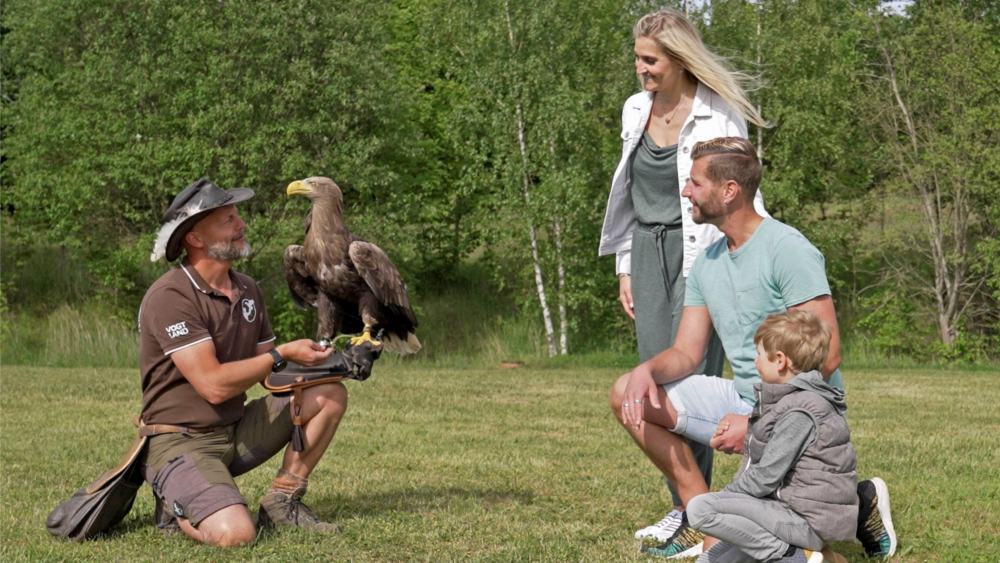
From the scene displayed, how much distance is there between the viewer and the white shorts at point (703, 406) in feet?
14.1

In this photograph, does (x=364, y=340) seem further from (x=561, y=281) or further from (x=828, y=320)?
(x=561, y=281)

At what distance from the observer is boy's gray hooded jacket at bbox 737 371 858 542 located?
3682 millimetres

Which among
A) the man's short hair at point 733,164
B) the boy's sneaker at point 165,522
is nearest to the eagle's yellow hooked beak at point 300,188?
the boy's sneaker at point 165,522

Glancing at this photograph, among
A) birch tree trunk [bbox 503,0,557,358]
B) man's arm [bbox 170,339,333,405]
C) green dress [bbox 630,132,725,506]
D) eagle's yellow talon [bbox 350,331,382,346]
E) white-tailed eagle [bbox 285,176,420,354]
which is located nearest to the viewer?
man's arm [bbox 170,339,333,405]

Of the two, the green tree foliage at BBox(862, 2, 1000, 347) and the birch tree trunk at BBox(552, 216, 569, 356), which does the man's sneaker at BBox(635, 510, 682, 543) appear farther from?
the green tree foliage at BBox(862, 2, 1000, 347)

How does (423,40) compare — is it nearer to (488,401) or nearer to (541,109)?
(541,109)

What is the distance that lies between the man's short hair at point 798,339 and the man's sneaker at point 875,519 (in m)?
0.96

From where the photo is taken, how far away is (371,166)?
762 inches

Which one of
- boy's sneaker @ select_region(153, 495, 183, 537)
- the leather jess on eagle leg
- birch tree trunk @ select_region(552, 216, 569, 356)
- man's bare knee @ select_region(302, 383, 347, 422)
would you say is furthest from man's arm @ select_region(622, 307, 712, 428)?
birch tree trunk @ select_region(552, 216, 569, 356)

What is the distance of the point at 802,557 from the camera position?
374 centimetres

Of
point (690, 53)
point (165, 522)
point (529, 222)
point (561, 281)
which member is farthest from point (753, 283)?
point (561, 281)

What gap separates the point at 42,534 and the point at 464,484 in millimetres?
2335

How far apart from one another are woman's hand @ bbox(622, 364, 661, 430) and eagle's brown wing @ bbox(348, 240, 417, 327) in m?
1.62

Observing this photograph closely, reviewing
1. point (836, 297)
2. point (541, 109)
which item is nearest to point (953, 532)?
point (541, 109)
